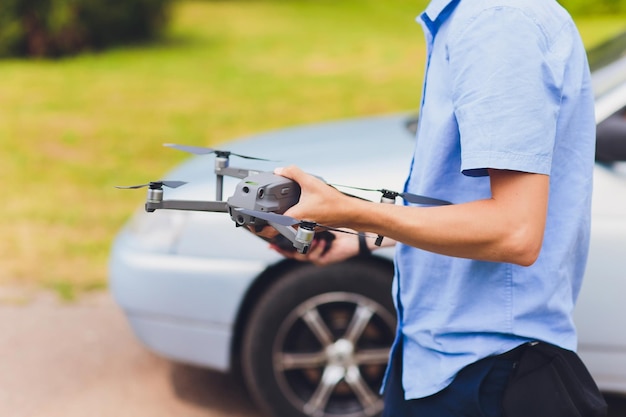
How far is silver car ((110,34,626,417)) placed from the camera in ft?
10.5

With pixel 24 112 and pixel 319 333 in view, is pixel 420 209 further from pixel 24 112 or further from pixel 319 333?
pixel 24 112

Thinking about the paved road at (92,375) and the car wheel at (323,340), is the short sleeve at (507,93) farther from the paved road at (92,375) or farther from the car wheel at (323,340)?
the paved road at (92,375)

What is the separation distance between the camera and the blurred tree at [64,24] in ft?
43.1

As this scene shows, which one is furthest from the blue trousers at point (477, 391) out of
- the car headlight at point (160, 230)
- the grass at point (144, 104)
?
the grass at point (144, 104)

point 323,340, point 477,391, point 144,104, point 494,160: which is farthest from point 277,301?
point 144,104

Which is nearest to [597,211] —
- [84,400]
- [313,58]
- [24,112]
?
[84,400]

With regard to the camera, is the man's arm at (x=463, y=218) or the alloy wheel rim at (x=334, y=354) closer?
the man's arm at (x=463, y=218)

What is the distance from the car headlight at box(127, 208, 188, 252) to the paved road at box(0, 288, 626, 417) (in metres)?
0.78

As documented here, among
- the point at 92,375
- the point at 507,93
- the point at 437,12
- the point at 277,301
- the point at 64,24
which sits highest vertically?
the point at 64,24

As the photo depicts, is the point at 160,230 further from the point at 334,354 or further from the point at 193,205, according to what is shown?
the point at 193,205

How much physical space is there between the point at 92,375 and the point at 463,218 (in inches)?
116

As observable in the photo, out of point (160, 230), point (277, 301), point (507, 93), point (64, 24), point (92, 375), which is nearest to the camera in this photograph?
point (507, 93)

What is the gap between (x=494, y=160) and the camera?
141cm

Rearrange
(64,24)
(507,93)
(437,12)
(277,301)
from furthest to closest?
1. (64,24)
2. (277,301)
3. (437,12)
4. (507,93)
